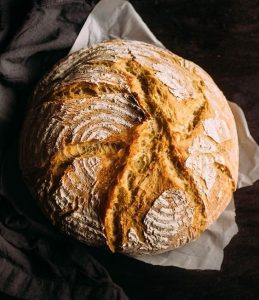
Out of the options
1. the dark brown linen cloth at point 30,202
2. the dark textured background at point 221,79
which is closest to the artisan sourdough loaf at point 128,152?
the dark brown linen cloth at point 30,202

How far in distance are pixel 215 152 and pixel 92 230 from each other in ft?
0.87

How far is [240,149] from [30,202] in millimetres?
459

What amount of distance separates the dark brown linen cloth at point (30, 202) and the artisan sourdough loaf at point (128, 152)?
9 centimetres

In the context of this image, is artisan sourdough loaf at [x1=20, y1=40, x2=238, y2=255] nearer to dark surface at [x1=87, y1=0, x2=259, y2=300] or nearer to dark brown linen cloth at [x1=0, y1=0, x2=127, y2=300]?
dark brown linen cloth at [x1=0, y1=0, x2=127, y2=300]

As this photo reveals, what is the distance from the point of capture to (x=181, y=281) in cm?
128

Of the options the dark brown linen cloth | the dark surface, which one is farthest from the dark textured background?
the dark brown linen cloth

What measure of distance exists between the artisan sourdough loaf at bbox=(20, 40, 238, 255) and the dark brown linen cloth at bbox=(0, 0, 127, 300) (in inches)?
3.6

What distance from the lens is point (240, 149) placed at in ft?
3.98

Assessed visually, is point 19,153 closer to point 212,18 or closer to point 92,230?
point 92,230

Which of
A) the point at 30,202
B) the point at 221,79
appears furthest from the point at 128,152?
the point at 221,79

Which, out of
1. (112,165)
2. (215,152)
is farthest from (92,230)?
(215,152)

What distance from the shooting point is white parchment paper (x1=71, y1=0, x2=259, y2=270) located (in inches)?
46.4

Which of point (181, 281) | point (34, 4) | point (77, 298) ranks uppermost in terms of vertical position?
point (34, 4)

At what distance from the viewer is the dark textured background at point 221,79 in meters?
1.28
